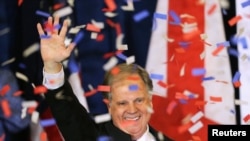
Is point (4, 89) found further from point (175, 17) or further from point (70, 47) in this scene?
point (175, 17)

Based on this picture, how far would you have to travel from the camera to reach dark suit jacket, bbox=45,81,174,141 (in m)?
1.53

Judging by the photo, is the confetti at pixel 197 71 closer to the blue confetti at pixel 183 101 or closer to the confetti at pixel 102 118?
the blue confetti at pixel 183 101

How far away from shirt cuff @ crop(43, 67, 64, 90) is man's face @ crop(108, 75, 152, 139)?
158 millimetres

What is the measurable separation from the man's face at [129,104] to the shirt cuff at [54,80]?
0.52 feet

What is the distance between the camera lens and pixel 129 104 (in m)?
1.56

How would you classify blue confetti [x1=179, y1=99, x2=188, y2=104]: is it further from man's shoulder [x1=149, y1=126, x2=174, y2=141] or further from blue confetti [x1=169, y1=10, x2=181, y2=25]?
blue confetti [x1=169, y1=10, x2=181, y2=25]

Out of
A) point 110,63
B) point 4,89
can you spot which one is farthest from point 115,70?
point 4,89

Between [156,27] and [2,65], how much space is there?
0.48 metres

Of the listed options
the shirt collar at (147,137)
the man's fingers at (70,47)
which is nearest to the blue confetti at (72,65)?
the man's fingers at (70,47)

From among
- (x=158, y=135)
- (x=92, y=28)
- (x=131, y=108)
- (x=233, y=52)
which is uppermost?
(x=92, y=28)

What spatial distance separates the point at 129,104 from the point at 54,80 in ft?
0.76

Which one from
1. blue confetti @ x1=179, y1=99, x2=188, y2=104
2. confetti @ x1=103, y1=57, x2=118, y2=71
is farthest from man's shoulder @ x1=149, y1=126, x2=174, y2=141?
confetti @ x1=103, y1=57, x2=118, y2=71

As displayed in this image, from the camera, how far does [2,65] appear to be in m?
1.60

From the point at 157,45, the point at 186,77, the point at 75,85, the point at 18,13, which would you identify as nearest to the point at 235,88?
the point at 186,77
